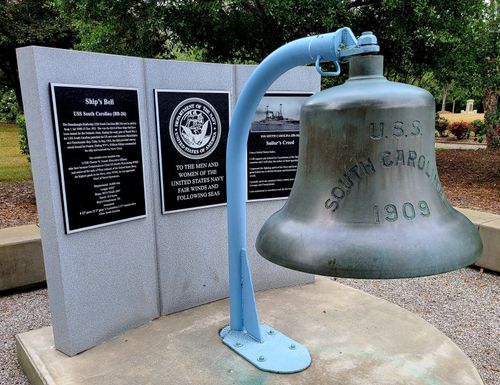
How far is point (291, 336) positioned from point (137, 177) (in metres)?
1.74

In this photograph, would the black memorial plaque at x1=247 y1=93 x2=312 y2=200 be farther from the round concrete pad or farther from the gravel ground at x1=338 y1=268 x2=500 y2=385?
the gravel ground at x1=338 y1=268 x2=500 y2=385

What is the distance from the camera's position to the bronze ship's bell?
3.75ft

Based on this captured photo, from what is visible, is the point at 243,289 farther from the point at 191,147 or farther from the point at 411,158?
the point at 411,158

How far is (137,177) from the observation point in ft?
11.6

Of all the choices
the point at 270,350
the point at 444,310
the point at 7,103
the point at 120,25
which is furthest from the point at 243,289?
the point at 7,103

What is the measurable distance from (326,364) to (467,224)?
2.15 meters

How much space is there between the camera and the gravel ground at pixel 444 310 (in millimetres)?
3752

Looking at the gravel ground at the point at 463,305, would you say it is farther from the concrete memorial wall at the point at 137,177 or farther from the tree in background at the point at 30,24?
the tree in background at the point at 30,24

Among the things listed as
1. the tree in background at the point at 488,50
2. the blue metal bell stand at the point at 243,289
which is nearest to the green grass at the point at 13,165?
the blue metal bell stand at the point at 243,289

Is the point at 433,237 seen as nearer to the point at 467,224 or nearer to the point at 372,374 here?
the point at 467,224

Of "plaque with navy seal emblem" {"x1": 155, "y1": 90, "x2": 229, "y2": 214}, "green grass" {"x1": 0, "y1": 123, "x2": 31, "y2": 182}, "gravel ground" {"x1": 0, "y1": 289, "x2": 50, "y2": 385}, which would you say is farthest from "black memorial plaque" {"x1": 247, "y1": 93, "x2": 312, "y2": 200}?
"green grass" {"x1": 0, "y1": 123, "x2": 31, "y2": 182}

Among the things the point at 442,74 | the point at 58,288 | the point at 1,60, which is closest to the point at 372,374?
the point at 58,288

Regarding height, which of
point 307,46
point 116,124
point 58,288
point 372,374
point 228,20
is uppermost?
point 228,20

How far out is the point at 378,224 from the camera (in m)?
1.20
